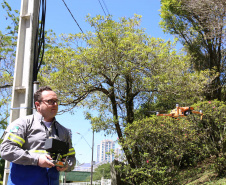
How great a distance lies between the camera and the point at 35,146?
201 cm

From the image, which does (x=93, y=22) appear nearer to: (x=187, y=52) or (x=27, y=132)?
(x=187, y=52)

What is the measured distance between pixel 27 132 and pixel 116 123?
9.51 m

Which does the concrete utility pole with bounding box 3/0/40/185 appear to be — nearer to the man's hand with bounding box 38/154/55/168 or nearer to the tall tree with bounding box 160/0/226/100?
the man's hand with bounding box 38/154/55/168

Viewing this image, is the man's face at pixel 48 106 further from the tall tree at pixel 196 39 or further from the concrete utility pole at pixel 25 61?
the tall tree at pixel 196 39

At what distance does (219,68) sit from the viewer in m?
16.0

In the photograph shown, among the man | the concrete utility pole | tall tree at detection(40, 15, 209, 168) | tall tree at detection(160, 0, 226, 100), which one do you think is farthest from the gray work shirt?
tall tree at detection(160, 0, 226, 100)

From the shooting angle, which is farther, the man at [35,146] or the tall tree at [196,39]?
the tall tree at [196,39]

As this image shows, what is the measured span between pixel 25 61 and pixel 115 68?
732cm

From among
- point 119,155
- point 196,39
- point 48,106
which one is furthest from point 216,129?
point 48,106

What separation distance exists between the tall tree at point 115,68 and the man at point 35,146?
7796 mm

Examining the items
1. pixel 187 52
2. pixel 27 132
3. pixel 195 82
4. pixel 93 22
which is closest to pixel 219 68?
pixel 187 52

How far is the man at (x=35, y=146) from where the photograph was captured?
1.85m

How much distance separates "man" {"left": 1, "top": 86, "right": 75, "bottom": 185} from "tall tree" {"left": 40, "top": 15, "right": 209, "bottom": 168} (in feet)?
25.6

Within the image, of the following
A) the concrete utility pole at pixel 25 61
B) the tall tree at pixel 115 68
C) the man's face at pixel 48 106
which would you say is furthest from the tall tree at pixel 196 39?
the man's face at pixel 48 106
